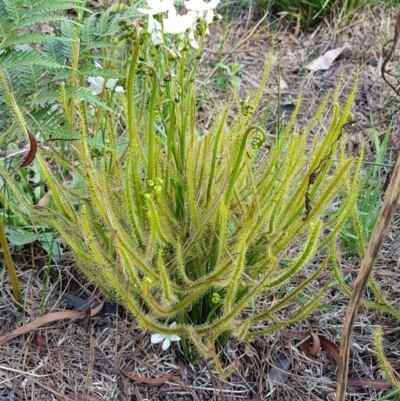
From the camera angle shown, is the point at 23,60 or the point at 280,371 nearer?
the point at 23,60

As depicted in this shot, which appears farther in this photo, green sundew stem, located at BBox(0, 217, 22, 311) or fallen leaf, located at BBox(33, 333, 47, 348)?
fallen leaf, located at BBox(33, 333, 47, 348)

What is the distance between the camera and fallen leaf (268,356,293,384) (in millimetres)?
1351

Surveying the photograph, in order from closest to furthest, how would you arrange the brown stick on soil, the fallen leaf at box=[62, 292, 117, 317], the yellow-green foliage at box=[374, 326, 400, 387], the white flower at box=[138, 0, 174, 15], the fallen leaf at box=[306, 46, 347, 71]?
the brown stick on soil → the white flower at box=[138, 0, 174, 15] → the yellow-green foliage at box=[374, 326, 400, 387] → the fallen leaf at box=[62, 292, 117, 317] → the fallen leaf at box=[306, 46, 347, 71]

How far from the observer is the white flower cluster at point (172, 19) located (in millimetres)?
1014

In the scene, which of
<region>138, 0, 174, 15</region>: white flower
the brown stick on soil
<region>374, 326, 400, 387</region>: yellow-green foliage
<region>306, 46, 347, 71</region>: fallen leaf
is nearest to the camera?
the brown stick on soil

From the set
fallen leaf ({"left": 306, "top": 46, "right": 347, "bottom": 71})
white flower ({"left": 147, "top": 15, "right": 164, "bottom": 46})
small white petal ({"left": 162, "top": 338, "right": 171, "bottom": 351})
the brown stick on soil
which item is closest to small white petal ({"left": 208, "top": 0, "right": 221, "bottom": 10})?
white flower ({"left": 147, "top": 15, "right": 164, "bottom": 46})

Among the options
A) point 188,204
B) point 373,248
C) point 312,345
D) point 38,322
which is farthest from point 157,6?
point 312,345

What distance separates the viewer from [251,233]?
112 centimetres

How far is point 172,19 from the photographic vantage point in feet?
3.45

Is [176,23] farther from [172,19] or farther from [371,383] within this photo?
[371,383]

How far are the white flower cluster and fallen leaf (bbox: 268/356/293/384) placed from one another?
80 cm

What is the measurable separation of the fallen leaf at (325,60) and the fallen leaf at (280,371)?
1.52m

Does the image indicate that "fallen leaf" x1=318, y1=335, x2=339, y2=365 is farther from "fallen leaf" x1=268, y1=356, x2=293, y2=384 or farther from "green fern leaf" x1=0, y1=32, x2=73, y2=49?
"green fern leaf" x1=0, y1=32, x2=73, y2=49

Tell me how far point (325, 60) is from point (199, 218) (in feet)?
5.20
